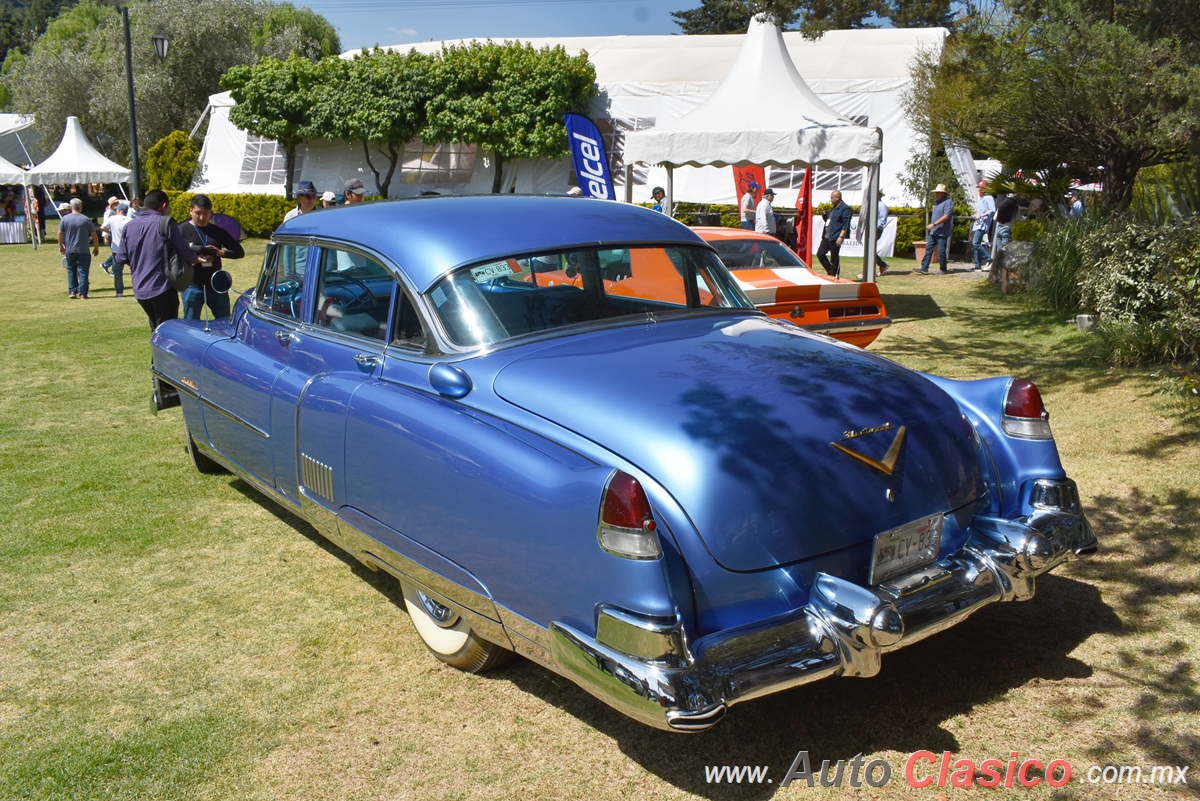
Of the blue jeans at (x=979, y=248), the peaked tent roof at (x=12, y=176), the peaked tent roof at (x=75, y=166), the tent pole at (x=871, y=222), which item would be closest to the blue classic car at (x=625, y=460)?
the tent pole at (x=871, y=222)

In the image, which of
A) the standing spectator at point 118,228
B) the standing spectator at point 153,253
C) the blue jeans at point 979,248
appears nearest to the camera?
the standing spectator at point 153,253

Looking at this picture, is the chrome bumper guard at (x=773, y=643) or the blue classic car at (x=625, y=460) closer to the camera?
the chrome bumper guard at (x=773, y=643)

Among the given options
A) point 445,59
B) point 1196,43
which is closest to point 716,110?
point 1196,43

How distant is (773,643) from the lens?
113 inches

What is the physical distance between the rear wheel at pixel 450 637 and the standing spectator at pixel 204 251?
5331 millimetres

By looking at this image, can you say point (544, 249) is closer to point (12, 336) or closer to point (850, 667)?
point (850, 667)

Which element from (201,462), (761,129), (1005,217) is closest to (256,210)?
(761,129)

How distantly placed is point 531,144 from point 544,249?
25.9 metres

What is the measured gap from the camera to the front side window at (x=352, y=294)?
4.24 m

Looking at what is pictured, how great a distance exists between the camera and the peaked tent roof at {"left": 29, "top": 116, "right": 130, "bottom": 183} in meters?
28.5

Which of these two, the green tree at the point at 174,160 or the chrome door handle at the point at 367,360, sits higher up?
the green tree at the point at 174,160

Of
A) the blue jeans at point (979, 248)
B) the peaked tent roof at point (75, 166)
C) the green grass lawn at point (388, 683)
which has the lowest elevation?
the green grass lawn at point (388, 683)

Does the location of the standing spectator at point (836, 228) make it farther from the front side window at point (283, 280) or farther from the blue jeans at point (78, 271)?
the blue jeans at point (78, 271)

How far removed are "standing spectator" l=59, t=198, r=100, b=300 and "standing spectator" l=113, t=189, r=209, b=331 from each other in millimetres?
8445
